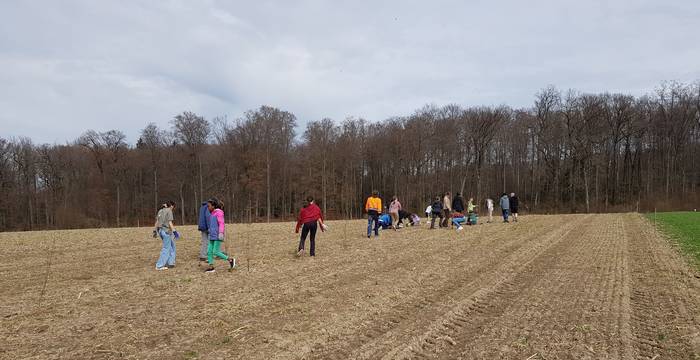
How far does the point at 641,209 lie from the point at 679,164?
54.2 feet

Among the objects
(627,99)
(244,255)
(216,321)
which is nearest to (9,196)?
(244,255)

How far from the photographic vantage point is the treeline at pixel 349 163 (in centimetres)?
6638

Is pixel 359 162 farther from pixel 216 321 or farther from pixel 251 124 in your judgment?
pixel 216 321

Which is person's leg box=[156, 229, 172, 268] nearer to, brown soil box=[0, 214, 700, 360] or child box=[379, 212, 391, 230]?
brown soil box=[0, 214, 700, 360]

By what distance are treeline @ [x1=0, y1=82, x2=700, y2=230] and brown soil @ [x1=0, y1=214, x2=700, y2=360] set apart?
52596 mm

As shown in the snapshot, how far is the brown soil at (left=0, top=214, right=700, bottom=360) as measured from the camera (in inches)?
222

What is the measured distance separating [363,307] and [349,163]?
61.8 meters

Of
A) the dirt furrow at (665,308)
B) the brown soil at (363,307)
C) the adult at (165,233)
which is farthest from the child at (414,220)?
the adult at (165,233)

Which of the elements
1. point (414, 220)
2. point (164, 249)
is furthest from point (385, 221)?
point (164, 249)

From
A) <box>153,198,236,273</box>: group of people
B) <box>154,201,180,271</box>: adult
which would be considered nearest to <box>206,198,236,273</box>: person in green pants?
<box>153,198,236,273</box>: group of people

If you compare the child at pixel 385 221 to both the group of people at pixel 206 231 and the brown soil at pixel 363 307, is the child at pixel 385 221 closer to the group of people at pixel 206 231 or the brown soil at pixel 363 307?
the brown soil at pixel 363 307

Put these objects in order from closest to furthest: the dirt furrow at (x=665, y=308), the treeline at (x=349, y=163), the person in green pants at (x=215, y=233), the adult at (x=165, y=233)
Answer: the dirt furrow at (x=665, y=308) → the person in green pants at (x=215, y=233) → the adult at (x=165, y=233) → the treeline at (x=349, y=163)

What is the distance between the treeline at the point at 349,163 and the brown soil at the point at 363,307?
173 feet

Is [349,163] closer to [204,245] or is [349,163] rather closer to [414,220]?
[414,220]
